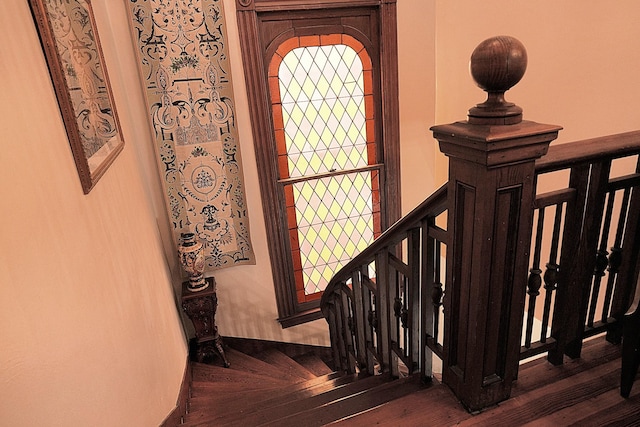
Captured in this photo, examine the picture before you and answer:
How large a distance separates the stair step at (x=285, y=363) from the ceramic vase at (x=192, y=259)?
38.5 inches

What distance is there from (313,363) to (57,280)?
2841mm

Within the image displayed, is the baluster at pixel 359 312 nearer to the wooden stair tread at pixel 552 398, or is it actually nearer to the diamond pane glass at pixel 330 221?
the wooden stair tread at pixel 552 398

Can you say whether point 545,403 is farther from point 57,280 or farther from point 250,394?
point 250,394

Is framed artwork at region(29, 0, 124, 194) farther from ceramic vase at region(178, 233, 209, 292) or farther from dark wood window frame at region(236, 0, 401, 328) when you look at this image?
dark wood window frame at region(236, 0, 401, 328)

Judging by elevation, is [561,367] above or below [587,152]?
below

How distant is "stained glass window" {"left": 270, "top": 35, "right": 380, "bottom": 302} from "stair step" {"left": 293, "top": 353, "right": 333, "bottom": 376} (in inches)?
20.8

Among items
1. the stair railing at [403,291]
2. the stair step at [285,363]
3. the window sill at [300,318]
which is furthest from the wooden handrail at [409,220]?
the window sill at [300,318]

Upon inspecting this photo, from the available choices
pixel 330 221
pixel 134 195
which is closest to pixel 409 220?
pixel 134 195

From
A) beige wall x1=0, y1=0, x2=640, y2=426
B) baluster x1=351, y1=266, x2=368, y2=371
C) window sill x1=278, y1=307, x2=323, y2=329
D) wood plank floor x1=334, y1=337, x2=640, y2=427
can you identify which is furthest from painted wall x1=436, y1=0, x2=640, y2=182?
window sill x1=278, y1=307, x2=323, y2=329

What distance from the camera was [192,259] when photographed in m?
2.90

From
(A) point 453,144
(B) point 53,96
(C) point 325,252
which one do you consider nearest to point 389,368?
(A) point 453,144

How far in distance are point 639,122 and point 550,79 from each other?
66 centimetres

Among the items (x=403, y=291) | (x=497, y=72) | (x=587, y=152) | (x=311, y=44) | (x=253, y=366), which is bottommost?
(x=253, y=366)

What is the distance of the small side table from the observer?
2.93 m
